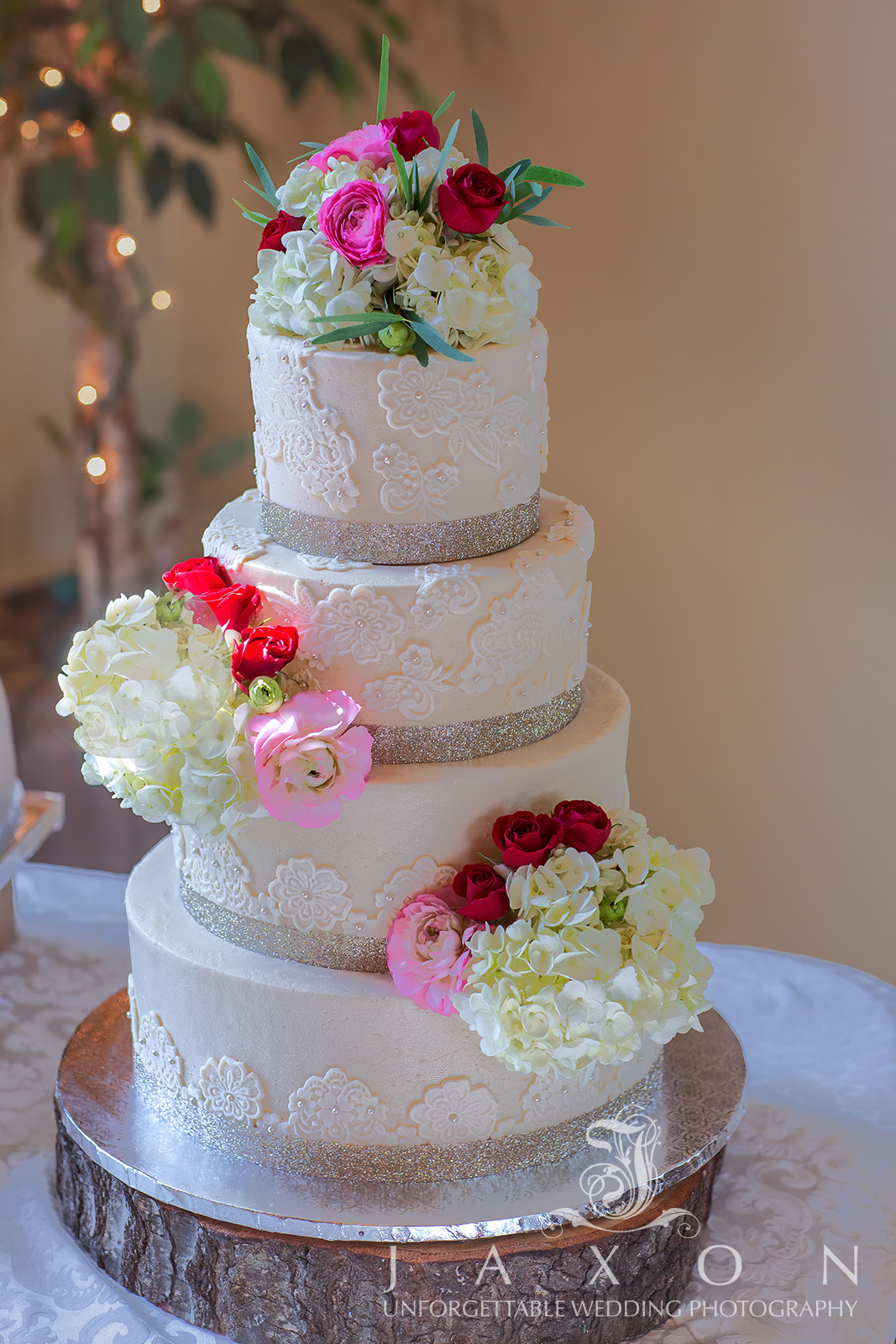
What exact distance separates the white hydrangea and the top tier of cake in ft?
0.13

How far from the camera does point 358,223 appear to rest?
1972 millimetres

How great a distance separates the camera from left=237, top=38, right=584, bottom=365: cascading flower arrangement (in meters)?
1.98

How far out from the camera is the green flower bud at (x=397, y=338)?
6.66ft

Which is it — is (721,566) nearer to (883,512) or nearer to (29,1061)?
(883,512)

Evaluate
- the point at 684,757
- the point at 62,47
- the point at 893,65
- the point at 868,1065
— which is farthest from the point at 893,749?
the point at 62,47

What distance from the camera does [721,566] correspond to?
14.1 ft

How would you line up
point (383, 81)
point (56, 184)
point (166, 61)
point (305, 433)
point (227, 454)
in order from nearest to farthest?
point (383, 81), point (305, 433), point (166, 61), point (56, 184), point (227, 454)

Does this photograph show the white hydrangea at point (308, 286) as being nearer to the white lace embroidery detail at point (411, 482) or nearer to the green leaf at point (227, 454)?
→ the white lace embroidery detail at point (411, 482)

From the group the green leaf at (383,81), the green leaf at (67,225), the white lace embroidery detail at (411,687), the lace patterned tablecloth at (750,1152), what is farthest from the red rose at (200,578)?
the green leaf at (67,225)

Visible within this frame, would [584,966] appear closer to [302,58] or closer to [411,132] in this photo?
[411,132]

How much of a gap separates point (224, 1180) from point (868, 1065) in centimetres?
152

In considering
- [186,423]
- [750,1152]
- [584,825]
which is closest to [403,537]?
[584,825]

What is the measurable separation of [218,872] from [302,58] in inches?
128

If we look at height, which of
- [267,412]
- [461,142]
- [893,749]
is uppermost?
[461,142]
